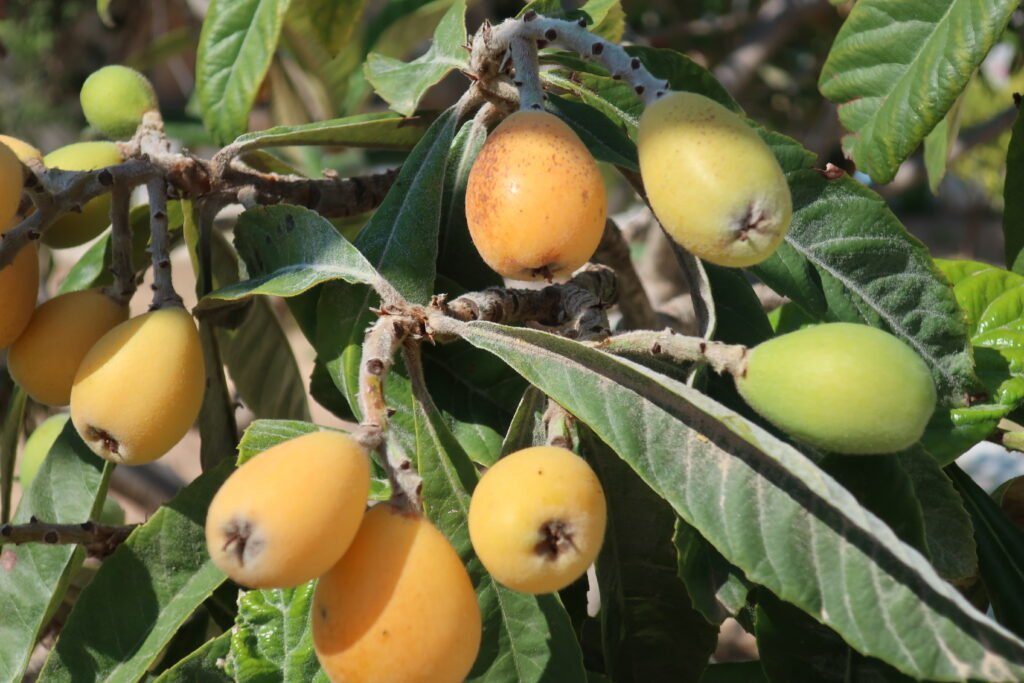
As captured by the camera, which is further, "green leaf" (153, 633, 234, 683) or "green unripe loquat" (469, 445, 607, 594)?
"green leaf" (153, 633, 234, 683)

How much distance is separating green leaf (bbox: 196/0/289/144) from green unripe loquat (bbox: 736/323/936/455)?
1.08m

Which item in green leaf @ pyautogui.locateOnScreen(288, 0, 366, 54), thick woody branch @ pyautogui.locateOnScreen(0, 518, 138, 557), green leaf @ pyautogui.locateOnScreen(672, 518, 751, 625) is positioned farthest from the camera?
green leaf @ pyautogui.locateOnScreen(288, 0, 366, 54)

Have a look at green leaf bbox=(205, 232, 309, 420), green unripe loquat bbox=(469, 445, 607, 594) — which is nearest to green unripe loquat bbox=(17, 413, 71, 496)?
green leaf bbox=(205, 232, 309, 420)

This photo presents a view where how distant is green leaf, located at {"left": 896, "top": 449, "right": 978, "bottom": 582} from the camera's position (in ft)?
3.34

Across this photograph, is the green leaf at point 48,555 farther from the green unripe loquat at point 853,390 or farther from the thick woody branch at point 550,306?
the green unripe loquat at point 853,390

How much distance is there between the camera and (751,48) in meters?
2.94

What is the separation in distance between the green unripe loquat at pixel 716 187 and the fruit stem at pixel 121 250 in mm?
647

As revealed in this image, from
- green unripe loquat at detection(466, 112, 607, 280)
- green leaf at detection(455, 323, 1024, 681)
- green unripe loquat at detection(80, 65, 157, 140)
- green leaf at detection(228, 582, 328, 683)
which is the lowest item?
green leaf at detection(228, 582, 328, 683)

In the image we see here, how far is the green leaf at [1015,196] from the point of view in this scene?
1363mm

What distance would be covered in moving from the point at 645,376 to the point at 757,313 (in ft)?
1.35

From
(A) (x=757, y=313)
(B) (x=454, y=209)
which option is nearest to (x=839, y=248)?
(A) (x=757, y=313)

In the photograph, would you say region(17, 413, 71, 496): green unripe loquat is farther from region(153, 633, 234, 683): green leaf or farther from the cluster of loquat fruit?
region(153, 633, 234, 683): green leaf

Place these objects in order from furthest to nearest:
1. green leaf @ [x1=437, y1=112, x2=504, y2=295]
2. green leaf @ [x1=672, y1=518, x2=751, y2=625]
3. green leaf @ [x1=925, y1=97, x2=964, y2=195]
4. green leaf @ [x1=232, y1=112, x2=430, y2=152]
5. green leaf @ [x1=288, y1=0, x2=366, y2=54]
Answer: green leaf @ [x1=288, y1=0, x2=366, y2=54]
green leaf @ [x1=925, y1=97, x2=964, y2=195]
green leaf @ [x1=232, y1=112, x2=430, y2=152]
green leaf @ [x1=437, y1=112, x2=504, y2=295]
green leaf @ [x1=672, y1=518, x2=751, y2=625]

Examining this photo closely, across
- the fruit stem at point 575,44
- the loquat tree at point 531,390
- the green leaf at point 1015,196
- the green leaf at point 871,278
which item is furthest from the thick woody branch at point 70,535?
the green leaf at point 1015,196
